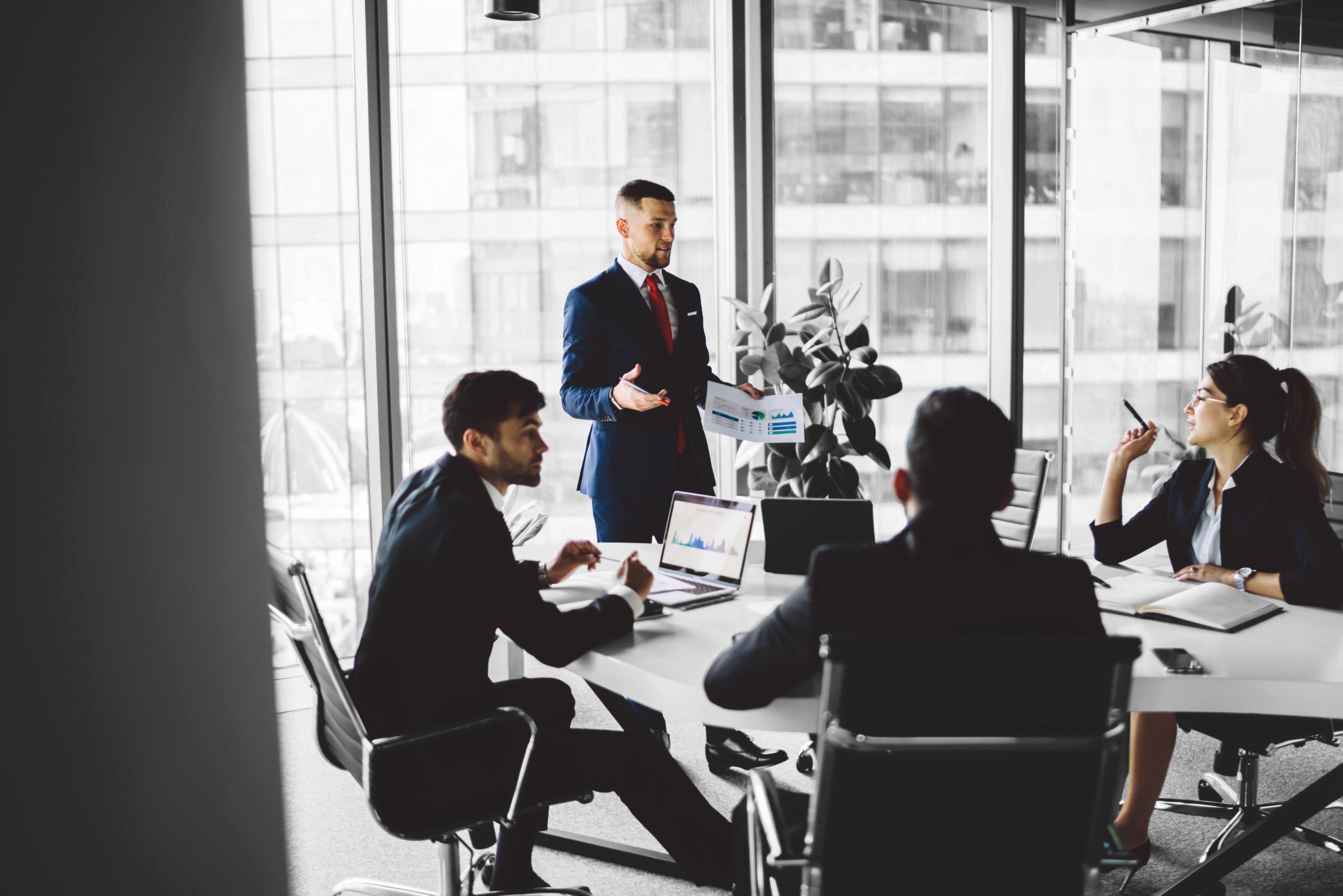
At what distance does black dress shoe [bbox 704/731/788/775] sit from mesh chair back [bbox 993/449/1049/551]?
3.45 feet

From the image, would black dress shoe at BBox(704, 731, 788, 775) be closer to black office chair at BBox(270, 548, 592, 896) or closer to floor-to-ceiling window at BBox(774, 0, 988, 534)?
black office chair at BBox(270, 548, 592, 896)

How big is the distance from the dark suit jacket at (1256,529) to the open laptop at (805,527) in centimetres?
70

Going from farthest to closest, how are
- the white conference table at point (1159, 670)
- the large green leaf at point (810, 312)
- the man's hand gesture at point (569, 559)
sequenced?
1. the large green leaf at point (810, 312)
2. the man's hand gesture at point (569, 559)
3. the white conference table at point (1159, 670)

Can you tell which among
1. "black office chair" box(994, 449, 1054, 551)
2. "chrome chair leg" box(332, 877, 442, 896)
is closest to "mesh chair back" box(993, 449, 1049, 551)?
"black office chair" box(994, 449, 1054, 551)

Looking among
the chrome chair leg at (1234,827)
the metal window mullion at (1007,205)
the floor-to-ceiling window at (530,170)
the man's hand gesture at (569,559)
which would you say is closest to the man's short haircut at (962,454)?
the man's hand gesture at (569,559)

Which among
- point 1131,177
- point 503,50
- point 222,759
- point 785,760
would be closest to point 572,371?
point 785,760

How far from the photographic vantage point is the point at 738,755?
354cm

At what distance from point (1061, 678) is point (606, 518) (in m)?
2.24

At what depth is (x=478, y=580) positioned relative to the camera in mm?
2074

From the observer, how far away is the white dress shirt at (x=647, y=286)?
3.65 metres

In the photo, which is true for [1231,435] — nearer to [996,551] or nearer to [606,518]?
[996,551]

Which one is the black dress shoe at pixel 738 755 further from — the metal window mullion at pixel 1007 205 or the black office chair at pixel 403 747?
the metal window mullion at pixel 1007 205

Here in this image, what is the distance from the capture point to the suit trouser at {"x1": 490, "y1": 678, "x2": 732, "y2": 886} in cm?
226

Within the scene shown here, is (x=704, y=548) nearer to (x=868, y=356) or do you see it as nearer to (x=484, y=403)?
(x=484, y=403)
